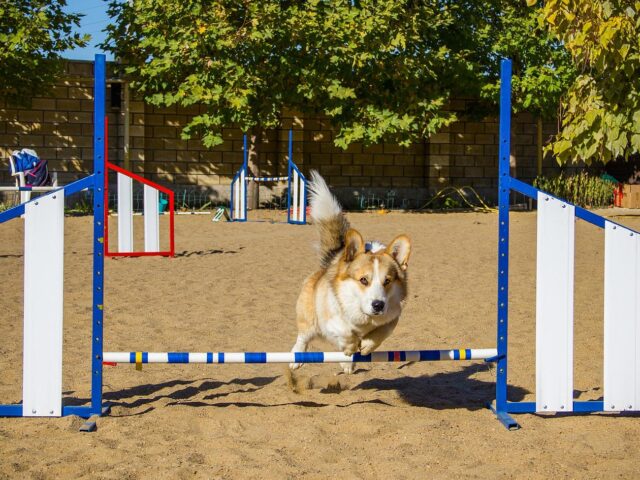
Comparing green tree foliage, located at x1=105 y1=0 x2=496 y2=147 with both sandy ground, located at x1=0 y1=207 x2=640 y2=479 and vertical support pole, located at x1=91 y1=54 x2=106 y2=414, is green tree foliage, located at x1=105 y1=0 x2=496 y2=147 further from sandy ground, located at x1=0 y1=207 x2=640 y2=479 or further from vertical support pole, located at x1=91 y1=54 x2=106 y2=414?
vertical support pole, located at x1=91 y1=54 x2=106 y2=414

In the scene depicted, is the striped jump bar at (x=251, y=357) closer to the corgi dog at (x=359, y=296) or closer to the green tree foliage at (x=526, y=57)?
the corgi dog at (x=359, y=296)

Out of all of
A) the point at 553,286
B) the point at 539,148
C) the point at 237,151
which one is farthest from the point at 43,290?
the point at 539,148

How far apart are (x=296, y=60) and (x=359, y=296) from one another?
59.1ft

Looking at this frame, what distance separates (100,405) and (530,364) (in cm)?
328

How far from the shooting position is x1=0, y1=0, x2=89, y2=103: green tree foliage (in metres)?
20.0

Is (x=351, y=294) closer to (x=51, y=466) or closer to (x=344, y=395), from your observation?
(x=344, y=395)

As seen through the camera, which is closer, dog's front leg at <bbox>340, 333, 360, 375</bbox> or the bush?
→ dog's front leg at <bbox>340, 333, 360, 375</bbox>

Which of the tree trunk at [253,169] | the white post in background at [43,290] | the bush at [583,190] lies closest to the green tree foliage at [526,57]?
the bush at [583,190]

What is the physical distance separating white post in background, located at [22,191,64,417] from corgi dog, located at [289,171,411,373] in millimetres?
1646

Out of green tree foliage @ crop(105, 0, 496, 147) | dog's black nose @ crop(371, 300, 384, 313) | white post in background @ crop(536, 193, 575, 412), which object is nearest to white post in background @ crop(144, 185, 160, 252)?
dog's black nose @ crop(371, 300, 384, 313)

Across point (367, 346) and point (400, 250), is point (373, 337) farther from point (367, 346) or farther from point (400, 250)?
point (400, 250)

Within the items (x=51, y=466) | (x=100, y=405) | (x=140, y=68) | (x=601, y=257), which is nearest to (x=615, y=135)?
(x=100, y=405)

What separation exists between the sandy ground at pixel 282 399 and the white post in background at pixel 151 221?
1.64 m

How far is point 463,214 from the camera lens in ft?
75.2
